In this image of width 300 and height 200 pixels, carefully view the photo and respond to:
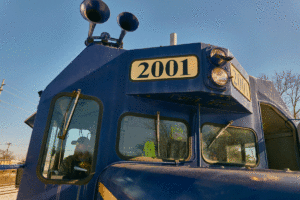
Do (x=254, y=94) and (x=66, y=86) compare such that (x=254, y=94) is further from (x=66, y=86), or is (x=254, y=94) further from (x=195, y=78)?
(x=66, y=86)

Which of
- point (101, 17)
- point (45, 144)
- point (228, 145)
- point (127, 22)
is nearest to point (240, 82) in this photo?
point (228, 145)

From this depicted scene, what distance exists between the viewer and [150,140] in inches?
84.5

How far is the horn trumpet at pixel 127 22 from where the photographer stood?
9.42ft

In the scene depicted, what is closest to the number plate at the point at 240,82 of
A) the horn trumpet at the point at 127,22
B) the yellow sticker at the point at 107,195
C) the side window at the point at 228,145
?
the side window at the point at 228,145

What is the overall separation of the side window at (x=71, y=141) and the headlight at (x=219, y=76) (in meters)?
1.34

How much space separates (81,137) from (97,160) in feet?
1.02

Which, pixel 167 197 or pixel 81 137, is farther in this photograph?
pixel 81 137

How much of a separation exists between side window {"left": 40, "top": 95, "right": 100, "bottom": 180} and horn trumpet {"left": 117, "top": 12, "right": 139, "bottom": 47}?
136 cm

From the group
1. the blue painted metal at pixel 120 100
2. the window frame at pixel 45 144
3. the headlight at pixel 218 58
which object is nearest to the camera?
the window frame at pixel 45 144

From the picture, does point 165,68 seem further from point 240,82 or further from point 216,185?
point 216,185

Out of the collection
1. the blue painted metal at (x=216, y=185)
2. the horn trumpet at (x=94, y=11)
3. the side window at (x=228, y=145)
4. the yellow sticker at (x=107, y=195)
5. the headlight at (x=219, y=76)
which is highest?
the horn trumpet at (x=94, y=11)

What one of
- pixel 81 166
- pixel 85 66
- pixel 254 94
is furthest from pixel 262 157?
pixel 85 66

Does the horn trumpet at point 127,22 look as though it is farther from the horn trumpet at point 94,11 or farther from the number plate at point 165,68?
the number plate at point 165,68

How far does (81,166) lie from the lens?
6.45 feet
